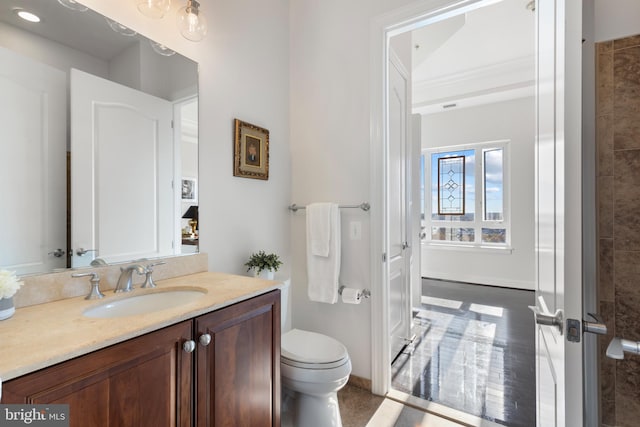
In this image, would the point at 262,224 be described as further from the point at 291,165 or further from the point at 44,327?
the point at 44,327

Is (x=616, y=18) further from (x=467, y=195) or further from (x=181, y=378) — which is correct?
(x=467, y=195)

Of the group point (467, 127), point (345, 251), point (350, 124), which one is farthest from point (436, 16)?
point (467, 127)

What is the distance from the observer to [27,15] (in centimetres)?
106

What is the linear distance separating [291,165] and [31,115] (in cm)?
143

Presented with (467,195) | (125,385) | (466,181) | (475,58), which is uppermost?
(475,58)

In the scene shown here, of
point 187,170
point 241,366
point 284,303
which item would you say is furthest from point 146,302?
point 284,303

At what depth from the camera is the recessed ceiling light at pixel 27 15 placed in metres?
1.05

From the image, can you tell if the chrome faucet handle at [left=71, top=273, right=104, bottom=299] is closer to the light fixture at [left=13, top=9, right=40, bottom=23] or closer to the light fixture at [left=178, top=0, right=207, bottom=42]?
the light fixture at [left=13, top=9, right=40, bottom=23]

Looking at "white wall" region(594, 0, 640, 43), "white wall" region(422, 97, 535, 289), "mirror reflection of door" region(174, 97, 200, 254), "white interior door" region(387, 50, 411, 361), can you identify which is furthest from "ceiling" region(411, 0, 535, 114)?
"mirror reflection of door" region(174, 97, 200, 254)

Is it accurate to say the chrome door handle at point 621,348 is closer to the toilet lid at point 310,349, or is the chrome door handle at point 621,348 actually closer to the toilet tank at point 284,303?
the toilet lid at point 310,349

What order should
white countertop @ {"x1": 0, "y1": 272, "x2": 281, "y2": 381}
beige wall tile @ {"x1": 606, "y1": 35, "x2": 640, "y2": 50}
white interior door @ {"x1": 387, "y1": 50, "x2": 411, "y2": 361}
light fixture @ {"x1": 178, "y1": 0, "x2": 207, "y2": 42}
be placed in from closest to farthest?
white countertop @ {"x1": 0, "y1": 272, "x2": 281, "y2": 381}, beige wall tile @ {"x1": 606, "y1": 35, "x2": 640, "y2": 50}, light fixture @ {"x1": 178, "y1": 0, "x2": 207, "y2": 42}, white interior door @ {"x1": 387, "y1": 50, "x2": 411, "y2": 361}

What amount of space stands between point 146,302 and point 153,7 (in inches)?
49.9

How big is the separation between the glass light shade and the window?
4.01 metres

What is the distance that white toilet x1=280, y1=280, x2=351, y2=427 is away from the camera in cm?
144
